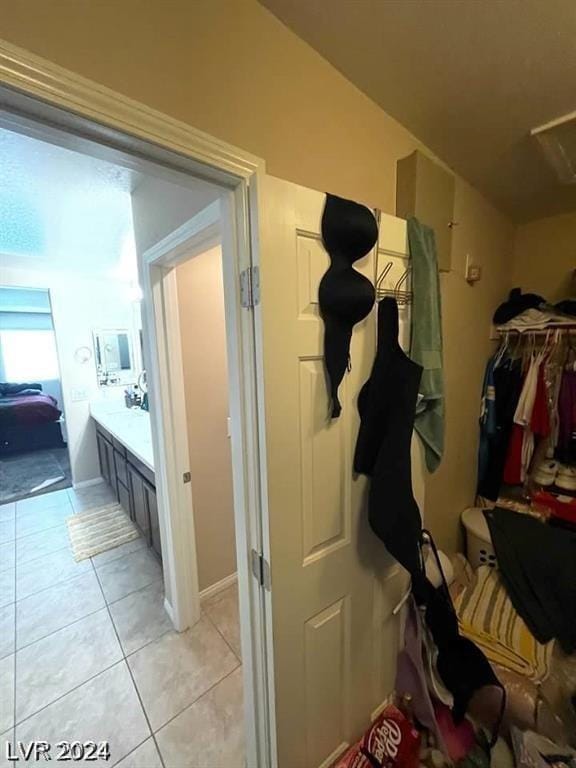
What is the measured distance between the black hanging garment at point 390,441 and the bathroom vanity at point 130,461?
4.70ft

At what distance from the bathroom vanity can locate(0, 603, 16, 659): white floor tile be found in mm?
822

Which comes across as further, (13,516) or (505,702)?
(13,516)

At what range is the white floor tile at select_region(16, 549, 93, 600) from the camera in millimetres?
2240

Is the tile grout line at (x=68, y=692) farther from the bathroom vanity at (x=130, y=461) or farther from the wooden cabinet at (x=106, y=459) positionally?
the wooden cabinet at (x=106, y=459)

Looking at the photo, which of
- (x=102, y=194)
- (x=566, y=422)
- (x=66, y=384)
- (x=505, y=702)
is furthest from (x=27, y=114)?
(x=66, y=384)

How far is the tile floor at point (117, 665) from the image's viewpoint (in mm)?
1369

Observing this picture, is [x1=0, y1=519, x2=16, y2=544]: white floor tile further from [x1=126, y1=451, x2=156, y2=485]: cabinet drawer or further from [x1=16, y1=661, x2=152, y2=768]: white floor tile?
[x1=16, y1=661, x2=152, y2=768]: white floor tile

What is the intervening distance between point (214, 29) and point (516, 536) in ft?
7.66

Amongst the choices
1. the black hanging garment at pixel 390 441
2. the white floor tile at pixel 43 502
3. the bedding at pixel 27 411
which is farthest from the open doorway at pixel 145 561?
the bedding at pixel 27 411

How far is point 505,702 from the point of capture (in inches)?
47.9

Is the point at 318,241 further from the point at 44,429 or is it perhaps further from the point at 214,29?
the point at 44,429

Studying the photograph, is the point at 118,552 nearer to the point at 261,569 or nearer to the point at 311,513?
the point at 261,569

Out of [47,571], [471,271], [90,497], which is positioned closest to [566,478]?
[471,271]

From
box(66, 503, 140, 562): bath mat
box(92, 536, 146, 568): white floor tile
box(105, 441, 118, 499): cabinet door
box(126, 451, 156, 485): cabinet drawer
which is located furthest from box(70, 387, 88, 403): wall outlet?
box(92, 536, 146, 568): white floor tile
